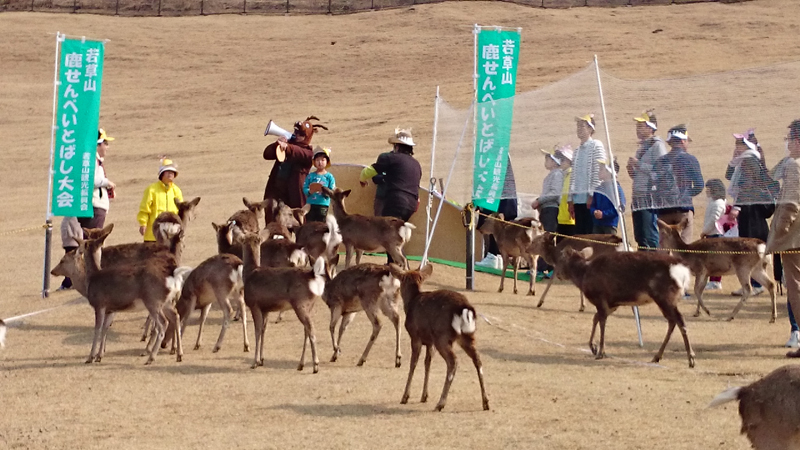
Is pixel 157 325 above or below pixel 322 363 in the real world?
above

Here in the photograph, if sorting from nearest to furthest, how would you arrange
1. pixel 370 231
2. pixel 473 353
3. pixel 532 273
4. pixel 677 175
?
pixel 473 353
pixel 677 175
pixel 370 231
pixel 532 273

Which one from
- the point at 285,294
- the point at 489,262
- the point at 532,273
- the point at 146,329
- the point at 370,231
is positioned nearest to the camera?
the point at 285,294

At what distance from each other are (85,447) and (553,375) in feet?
15.2

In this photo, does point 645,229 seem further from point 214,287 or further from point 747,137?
point 214,287

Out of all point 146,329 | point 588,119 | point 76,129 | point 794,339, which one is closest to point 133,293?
point 146,329

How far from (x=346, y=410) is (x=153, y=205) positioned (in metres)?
6.08

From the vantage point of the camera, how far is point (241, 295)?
1309cm

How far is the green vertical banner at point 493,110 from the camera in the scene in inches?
610

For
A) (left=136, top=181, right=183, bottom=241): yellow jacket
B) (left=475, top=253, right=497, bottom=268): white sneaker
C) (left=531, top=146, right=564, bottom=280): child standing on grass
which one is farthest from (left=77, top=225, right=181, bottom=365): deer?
(left=475, top=253, right=497, bottom=268): white sneaker

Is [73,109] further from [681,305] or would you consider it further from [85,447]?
[681,305]

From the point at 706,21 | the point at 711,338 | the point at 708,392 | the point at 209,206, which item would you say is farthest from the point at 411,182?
the point at 706,21

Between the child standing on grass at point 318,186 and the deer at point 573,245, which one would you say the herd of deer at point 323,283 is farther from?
the child standing on grass at point 318,186

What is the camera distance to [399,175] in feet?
52.0

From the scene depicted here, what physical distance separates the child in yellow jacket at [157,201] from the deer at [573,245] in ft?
16.0
